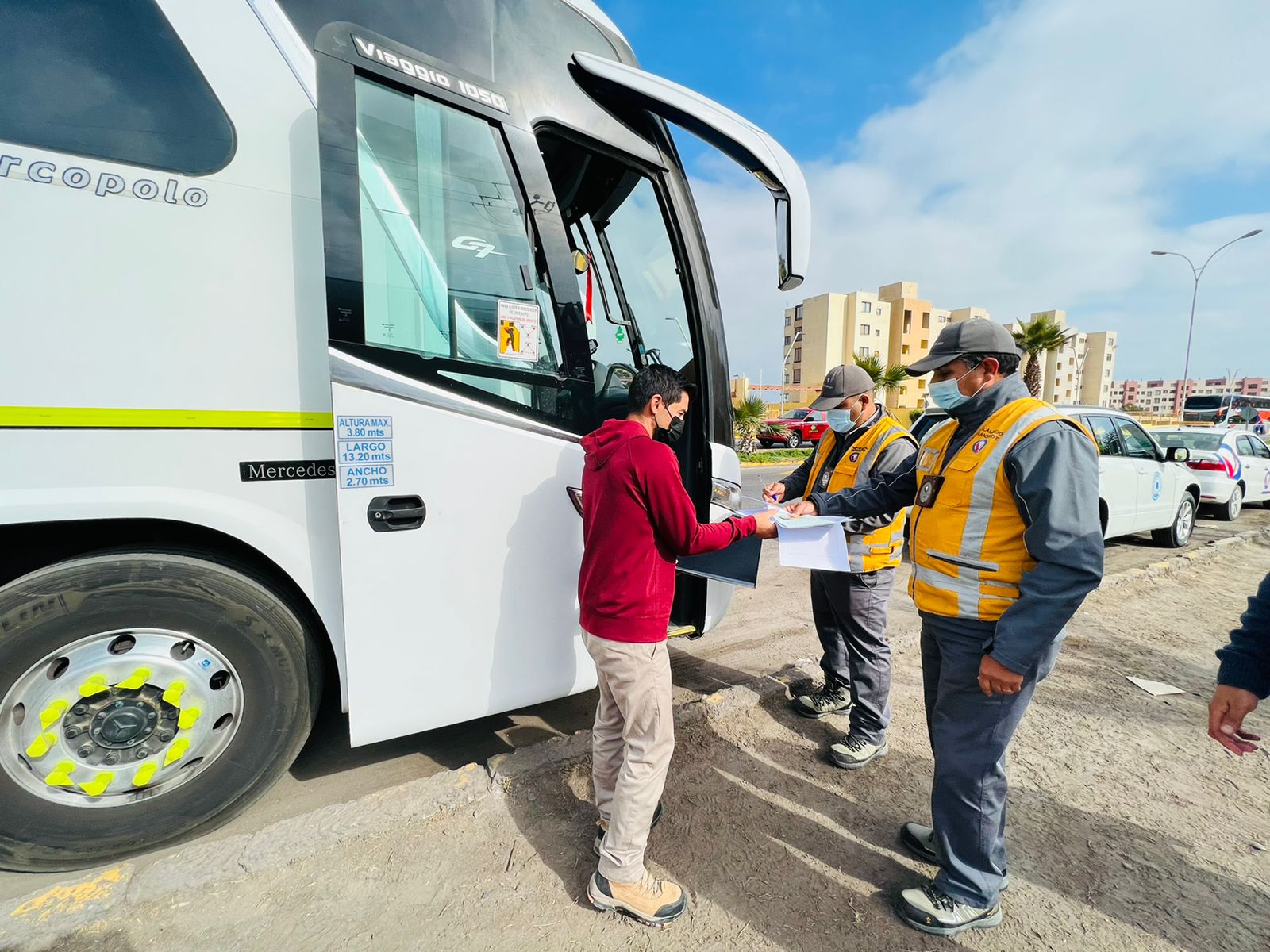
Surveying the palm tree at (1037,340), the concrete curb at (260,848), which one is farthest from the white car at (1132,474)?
the palm tree at (1037,340)

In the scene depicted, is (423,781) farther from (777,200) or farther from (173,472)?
(777,200)

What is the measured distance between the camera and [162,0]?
1.80 metres

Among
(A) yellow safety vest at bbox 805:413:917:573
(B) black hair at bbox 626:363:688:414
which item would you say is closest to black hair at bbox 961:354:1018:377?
(A) yellow safety vest at bbox 805:413:917:573

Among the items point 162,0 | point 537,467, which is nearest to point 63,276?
point 162,0

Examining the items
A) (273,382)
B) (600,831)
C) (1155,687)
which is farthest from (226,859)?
(1155,687)

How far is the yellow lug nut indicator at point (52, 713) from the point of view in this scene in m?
1.85

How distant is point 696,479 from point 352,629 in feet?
5.48

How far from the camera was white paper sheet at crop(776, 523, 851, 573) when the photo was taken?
2230mm

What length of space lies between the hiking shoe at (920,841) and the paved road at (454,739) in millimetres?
1354

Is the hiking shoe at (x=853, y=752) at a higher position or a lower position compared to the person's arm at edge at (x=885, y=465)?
lower

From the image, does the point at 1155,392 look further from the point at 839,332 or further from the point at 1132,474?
the point at 1132,474

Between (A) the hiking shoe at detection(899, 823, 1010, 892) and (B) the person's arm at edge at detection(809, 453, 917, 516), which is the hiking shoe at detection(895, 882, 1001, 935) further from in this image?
(B) the person's arm at edge at detection(809, 453, 917, 516)

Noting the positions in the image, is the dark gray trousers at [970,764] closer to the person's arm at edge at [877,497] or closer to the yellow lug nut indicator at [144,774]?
the person's arm at edge at [877,497]

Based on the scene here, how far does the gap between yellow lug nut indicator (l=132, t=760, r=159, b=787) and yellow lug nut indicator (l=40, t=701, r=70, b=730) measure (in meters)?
0.31
